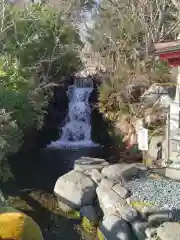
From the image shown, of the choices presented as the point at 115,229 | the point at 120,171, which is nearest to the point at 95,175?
the point at 120,171

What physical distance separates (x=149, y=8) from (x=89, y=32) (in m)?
5.16

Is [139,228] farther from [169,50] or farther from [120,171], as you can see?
[169,50]

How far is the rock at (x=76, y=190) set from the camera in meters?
12.3

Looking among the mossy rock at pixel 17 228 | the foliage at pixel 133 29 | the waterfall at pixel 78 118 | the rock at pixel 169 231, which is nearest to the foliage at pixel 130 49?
the foliage at pixel 133 29

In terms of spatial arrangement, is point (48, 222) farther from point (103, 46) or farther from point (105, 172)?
point (103, 46)

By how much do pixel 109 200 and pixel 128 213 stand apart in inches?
38.9

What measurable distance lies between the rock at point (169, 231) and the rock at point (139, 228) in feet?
1.95

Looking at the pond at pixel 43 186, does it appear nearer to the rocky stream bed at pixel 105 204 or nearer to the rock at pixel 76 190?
the rocky stream bed at pixel 105 204

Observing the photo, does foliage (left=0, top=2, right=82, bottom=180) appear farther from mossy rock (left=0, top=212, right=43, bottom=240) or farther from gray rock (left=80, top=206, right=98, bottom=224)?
mossy rock (left=0, top=212, right=43, bottom=240)

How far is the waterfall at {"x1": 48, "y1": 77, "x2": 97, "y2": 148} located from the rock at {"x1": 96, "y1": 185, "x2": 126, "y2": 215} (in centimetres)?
1149

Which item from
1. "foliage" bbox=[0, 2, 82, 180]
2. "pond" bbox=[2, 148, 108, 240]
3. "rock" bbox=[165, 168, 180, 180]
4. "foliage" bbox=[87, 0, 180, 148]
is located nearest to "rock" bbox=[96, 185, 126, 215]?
"pond" bbox=[2, 148, 108, 240]

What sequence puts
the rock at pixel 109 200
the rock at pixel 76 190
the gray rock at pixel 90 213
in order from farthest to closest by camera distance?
Answer: the rock at pixel 76 190 → the gray rock at pixel 90 213 → the rock at pixel 109 200

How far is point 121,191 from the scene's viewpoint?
1138 centimetres

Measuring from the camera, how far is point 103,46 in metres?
23.6
